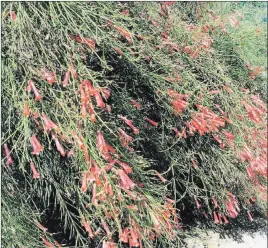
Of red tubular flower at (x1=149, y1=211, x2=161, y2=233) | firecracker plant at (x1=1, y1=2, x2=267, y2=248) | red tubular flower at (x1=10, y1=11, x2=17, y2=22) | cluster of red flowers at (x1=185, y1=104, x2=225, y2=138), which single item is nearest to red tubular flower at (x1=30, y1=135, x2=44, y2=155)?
firecracker plant at (x1=1, y1=2, x2=267, y2=248)

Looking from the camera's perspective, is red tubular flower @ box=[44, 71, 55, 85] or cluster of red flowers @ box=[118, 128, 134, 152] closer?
red tubular flower @ box=[44, 71, 55, 85]

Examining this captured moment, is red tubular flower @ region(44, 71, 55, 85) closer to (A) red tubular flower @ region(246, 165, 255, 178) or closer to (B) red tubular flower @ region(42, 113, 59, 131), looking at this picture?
(B) red tubular flower @ region(42, 113, 59, 131)

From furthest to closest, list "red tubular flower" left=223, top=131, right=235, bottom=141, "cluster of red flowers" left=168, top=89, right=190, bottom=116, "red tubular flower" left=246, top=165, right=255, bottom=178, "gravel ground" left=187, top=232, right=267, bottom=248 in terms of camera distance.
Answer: "gravel ground" left=187, top=232, right=267, bottom=248 < "red tubular flower" left=246, top=165, right=255, bottom=178 < "red tubular flower" left=223, top=131, right=235, bottom=141 < "cluster of red flowers" left=168, top=89, right=190, bottom=116

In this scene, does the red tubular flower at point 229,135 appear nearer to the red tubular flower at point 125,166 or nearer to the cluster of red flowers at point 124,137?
the cluster of red flowers at point 124,137

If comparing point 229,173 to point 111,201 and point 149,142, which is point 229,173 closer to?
point 149,142

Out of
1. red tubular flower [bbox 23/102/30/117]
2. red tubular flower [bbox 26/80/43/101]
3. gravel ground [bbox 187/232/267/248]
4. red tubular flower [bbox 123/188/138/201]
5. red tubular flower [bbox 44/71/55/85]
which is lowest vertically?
gravel ground [bbox 187/232/267/248]

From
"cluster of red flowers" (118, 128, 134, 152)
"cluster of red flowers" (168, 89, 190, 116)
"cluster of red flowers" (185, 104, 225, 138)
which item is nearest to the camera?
"cluster of red flowers" (118, 128, 134, 152)

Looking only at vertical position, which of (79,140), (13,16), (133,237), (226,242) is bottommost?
(226,242)

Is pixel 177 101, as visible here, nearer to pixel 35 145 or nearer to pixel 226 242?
pixel 35 145

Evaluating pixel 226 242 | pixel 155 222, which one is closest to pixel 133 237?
pixel 155 222

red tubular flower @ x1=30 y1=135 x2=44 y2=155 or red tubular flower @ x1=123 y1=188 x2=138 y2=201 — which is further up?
red tubular flower @ x1=123 y1=188 x2=138 y2=201

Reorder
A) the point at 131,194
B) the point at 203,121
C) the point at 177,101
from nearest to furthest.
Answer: the point at 131,194, the point at 177,101, the point at 203,121

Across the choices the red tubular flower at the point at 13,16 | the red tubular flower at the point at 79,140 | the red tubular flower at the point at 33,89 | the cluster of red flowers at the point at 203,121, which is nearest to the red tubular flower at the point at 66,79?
the red tubular flower at the point at 33,89

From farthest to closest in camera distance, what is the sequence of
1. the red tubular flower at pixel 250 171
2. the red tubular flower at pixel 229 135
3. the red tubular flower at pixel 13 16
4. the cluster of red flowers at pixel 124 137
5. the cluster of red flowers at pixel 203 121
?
the red tubular flower at pixel 250 171, the red tubular flower at pixel 229 135, the cluster of red flowers at pixel 203 121, the cluster of red flowers at pixel 124 137, the red tubular flower at pixel 13 16
